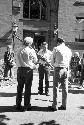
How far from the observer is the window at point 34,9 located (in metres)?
23.5

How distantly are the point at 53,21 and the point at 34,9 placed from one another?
1897 mm

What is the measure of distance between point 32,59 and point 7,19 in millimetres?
15112

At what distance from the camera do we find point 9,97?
1002 centimetres

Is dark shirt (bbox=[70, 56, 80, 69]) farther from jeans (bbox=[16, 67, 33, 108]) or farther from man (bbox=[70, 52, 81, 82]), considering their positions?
jeans (bbox=[16, 67, 33, 108])

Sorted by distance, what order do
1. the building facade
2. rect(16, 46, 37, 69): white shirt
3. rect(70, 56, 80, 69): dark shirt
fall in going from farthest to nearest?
the building facade → rect(70, 56, 80, 69): dark shirt → rect(16, 46, 37, 69): white shirt

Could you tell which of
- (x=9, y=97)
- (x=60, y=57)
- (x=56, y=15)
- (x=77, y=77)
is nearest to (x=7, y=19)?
(x=56, y=15)

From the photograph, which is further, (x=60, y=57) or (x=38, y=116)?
(x=60, y=57)

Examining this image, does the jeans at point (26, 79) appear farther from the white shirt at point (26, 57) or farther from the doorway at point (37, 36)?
the doorway at point (37, 36)

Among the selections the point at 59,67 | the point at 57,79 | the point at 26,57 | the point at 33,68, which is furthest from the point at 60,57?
the point at 26,57

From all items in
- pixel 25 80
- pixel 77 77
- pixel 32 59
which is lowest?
pixel 77 77

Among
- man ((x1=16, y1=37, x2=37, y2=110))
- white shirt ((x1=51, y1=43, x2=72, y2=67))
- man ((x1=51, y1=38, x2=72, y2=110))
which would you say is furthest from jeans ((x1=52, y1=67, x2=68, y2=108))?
man ((x1=16, y1=37, x2=37, y2=110))

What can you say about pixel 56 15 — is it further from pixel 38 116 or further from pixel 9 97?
pixel 38 116

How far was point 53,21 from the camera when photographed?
76.8ft

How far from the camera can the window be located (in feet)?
77.0
